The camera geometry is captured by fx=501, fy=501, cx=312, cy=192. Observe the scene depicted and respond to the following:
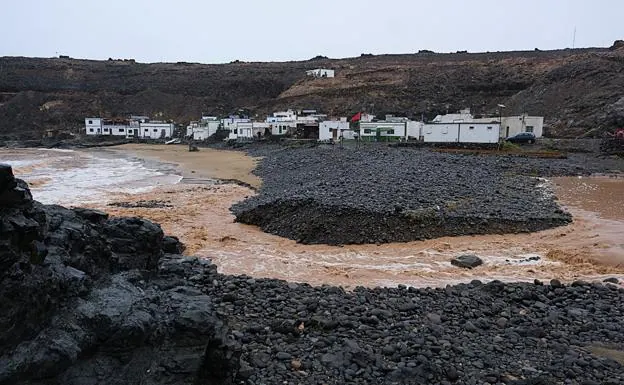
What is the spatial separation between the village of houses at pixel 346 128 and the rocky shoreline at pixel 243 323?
4324 cm

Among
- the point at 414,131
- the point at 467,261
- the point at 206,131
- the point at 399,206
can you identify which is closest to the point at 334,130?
the point at 414,131

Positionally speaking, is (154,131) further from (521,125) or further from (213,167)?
(521,125)

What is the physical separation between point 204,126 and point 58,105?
36.0 m

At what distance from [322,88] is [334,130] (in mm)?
36263

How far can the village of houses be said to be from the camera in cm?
5363

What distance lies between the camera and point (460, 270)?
1493 cm

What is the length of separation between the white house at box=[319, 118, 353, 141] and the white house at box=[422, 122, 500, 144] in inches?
441

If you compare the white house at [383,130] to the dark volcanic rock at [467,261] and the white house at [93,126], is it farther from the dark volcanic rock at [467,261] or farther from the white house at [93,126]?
the white house at [93,126]

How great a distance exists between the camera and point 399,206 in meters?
19.5

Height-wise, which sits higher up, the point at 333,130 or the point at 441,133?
the point at 441,133

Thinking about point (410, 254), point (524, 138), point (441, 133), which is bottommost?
point (410, 254)

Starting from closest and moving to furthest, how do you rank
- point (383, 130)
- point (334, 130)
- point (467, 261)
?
point (467, 261) → point (383, 130) → point (334, 130)

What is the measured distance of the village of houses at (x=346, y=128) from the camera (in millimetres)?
53631

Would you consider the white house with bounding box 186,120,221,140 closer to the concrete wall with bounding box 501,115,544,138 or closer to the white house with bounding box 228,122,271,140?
the white house with bounding box 228,122,271,140
